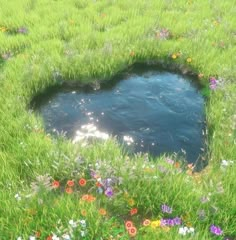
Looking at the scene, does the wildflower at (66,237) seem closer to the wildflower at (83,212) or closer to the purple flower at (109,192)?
the wildflower at (83,212)

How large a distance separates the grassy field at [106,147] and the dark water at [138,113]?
29 cm

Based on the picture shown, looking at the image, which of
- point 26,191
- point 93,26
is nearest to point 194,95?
point 93,26

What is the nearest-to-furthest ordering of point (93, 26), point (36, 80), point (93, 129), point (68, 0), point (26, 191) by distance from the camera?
point (26, 191) < point (93, 129) < point (36, 80) < point (93, 26) < point (68, 0)

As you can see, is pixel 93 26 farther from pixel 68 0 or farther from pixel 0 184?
pixel 0 184

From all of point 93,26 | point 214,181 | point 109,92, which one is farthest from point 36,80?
point 214,181

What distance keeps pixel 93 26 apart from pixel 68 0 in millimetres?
2059

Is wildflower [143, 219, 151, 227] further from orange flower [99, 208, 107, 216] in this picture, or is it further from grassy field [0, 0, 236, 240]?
orange flower [99, 208, 107, 216]

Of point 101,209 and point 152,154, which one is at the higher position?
point 101,209

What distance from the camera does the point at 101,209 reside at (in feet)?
16.3

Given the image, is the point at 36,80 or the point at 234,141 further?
the point at 36,80

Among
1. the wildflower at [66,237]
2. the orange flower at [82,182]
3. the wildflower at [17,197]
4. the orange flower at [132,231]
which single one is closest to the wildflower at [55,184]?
the orange flower at [82,182]

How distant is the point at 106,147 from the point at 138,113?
1.56 metres

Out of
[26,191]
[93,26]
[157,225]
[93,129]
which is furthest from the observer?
[93,26]

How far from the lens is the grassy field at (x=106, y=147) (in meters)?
4.90
